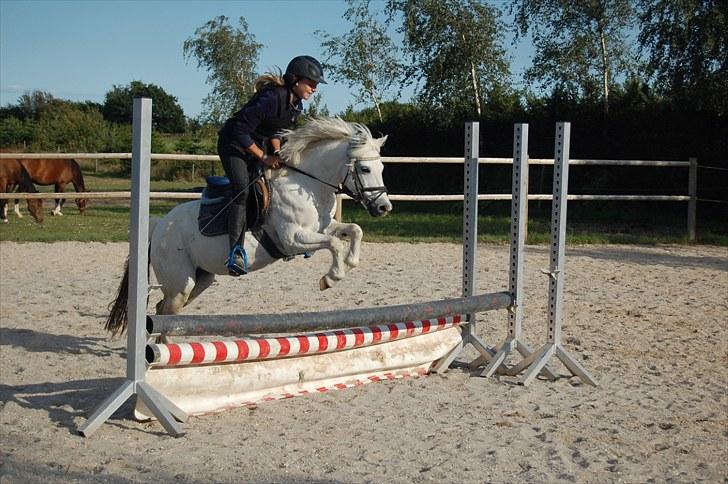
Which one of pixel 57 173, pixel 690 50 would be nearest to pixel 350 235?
pixel 690 50

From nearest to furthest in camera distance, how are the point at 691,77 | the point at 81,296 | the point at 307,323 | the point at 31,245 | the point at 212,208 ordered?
the point at 307,323 < the point at 212,208 < the point at 81,296 < the point at 31,245 < the point at 691,77

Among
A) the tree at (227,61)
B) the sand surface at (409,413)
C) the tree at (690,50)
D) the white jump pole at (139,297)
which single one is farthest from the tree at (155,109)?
the white jump pole at (139,297)

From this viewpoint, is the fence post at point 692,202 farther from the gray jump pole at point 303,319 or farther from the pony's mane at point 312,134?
the pony's mane at point 312,134

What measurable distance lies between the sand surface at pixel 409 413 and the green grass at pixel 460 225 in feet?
15.6

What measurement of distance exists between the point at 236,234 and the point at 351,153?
934 millimetres

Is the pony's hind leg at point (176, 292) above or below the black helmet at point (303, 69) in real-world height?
below

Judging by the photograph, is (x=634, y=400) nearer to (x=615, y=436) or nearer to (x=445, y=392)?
(x=615, y=436)

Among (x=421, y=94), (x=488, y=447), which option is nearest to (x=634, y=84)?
(x=421, y=94)

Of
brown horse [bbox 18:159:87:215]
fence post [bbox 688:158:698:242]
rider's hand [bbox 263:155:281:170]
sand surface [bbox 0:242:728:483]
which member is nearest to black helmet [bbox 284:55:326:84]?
rider's hand [bbox 263:155:281:170]

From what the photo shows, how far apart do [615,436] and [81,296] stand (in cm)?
583

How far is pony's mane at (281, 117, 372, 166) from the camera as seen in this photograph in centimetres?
553

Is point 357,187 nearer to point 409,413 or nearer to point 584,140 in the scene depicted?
point 409,413

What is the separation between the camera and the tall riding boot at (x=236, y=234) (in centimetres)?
534

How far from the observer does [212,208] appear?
5.56 meters
